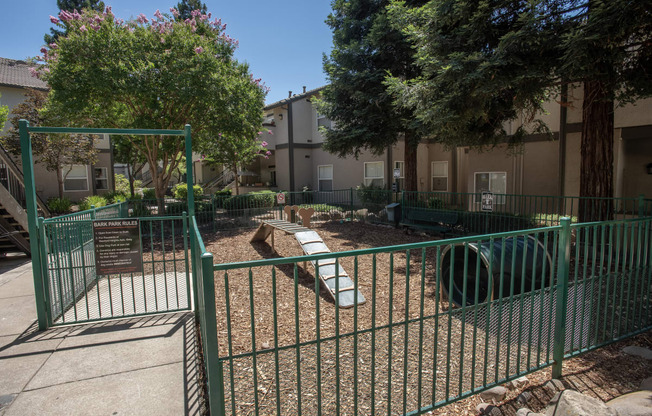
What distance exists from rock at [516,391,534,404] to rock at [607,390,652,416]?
0.59 meters

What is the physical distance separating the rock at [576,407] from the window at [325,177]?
1888cm

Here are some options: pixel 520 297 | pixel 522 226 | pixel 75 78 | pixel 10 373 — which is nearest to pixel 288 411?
pixel 520 297

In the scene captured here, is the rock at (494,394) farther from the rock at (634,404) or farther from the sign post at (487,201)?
the sign post at (487,201)

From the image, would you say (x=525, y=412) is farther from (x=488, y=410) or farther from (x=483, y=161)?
(x=483, y=161)

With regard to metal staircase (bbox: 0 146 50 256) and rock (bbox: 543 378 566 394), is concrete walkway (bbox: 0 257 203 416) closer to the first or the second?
rock (bbox: 543 378 566 394)

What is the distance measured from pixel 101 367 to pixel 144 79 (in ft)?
31.9

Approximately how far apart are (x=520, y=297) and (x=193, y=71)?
1121cm

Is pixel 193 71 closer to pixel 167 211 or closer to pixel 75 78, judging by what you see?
pixel 75 78

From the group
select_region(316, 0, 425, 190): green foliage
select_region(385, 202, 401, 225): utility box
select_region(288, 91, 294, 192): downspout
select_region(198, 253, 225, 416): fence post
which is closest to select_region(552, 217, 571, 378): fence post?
select_region(198, 253, 225, 416): fence post

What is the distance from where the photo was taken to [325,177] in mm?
22031

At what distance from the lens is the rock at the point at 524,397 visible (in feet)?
10.0

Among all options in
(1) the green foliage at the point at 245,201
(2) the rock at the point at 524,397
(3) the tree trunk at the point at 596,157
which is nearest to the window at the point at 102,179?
(1) the green foliage at the point at 245,201

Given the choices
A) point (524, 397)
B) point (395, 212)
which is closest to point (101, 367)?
point (524, 397)

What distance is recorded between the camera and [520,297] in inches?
129
